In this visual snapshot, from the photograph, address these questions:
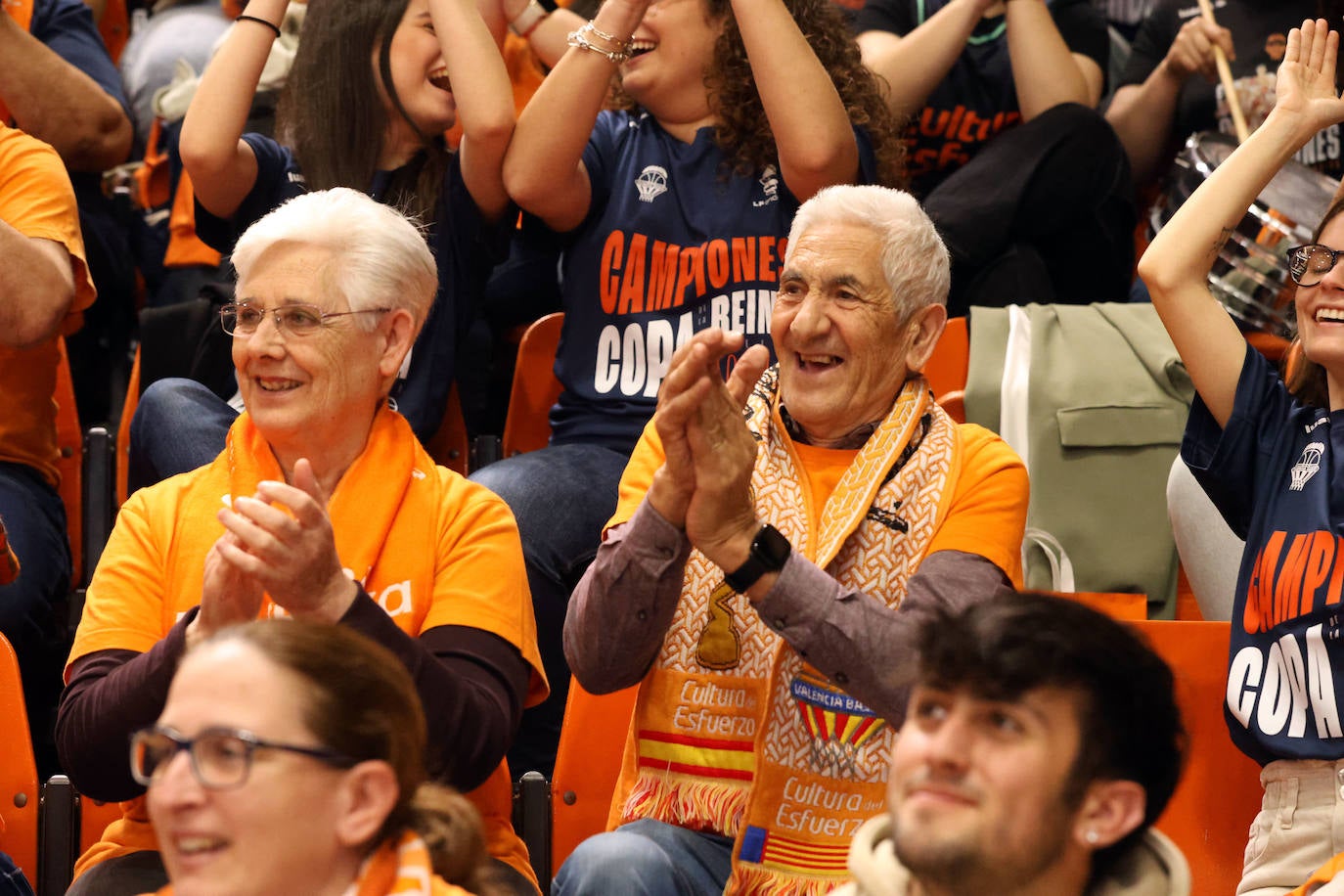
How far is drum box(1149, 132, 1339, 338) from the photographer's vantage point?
3.26 m

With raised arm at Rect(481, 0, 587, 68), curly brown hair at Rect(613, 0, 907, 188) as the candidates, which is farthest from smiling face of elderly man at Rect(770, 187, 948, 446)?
raised arm at Rect(481, 0, 587, 68)

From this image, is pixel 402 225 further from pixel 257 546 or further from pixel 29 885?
pixel 29 885

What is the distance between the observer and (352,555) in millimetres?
2311

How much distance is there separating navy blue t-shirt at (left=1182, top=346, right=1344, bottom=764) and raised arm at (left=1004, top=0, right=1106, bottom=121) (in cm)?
146

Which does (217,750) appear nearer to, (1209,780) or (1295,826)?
(1295,826)

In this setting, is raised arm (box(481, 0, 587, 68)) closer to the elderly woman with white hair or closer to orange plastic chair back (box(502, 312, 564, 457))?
orange plastic chair back (box(502, 312, 564, 457))

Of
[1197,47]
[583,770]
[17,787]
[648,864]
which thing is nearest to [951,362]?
[1197,47]

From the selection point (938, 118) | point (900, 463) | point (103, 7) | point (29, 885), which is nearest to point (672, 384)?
point (900, 463)

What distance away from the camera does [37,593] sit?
284 centimetres

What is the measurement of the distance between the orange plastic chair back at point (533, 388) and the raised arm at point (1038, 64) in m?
1.17

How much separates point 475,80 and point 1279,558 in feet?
5.04

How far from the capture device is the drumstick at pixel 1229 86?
11.3 ft

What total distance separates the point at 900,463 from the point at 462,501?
0.59m

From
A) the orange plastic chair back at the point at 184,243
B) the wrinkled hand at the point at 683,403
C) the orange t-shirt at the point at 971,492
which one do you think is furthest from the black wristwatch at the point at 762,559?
the orange plastic chair back at the point at 184,243
